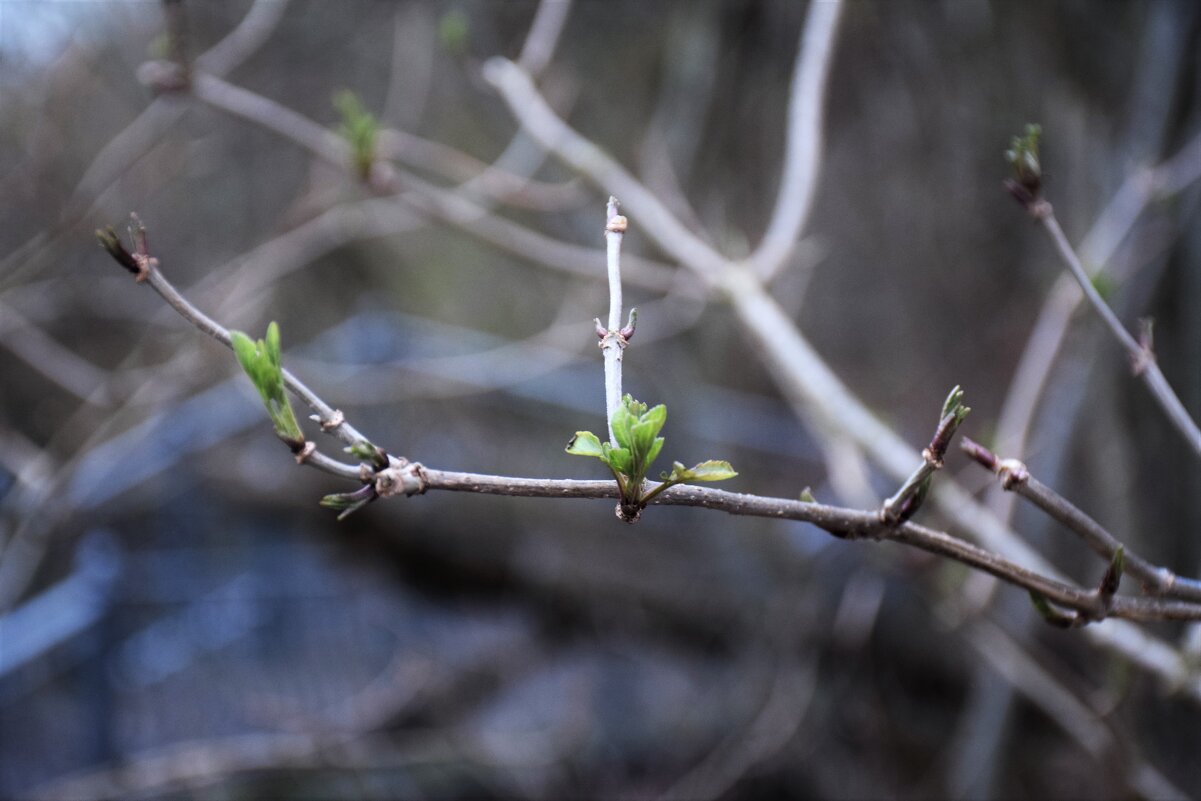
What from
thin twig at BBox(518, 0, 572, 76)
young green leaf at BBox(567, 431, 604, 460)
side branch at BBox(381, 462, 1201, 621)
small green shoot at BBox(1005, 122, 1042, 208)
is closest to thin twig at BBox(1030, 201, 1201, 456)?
small green shoot at BBox(1005, 122, 1042, 208)

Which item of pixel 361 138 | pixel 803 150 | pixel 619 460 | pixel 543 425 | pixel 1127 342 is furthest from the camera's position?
pixel 543 425

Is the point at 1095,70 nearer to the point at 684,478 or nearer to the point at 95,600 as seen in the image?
the point at 684,478

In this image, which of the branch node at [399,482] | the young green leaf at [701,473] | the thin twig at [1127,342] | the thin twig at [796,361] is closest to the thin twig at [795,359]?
the thin twig at [796,361]

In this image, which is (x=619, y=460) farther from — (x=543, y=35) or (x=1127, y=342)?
(x=543, y=35)

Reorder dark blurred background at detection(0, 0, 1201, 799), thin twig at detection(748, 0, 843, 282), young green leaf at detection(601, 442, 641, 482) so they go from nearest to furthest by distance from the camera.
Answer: young green leaf at detection(601, 442, 641, 482) → thin twig at detection(748, 0, 843, 282) → dark blurred background at detection(0, 0, 1201, 799)

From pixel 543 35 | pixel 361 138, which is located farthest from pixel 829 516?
pixel 543 35

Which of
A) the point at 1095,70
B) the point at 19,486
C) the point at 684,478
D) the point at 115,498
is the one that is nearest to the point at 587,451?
the point at 684,478

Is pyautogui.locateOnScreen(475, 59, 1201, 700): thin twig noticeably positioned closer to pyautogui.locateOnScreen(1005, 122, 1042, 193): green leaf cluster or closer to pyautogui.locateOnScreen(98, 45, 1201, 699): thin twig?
pyautogui.locateOnScreen(98, 45, 1201, 699): thin twig
